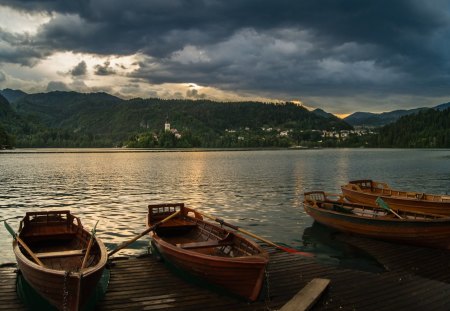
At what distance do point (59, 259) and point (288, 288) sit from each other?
8804 mm

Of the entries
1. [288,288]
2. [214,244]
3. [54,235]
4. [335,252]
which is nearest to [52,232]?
[54,235]

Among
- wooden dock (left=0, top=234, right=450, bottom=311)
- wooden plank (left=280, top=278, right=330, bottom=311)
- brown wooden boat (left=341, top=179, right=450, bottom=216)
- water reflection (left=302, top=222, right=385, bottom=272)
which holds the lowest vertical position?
water reflection (left=302, top=222, right=385, bottom=272)

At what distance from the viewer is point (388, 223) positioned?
68.7ft

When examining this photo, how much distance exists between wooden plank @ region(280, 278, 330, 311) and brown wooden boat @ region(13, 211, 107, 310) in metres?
5.91

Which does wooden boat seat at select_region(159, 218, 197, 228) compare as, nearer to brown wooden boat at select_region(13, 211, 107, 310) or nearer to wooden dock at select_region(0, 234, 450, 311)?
wooden dock at select_region(0, 234, 450, 311)

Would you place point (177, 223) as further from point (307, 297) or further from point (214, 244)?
point (307, 297)

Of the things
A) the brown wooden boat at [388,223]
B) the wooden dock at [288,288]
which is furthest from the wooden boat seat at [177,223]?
the brown wooden boat at [388,223]

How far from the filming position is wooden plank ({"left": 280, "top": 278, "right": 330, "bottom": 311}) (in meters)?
11.8

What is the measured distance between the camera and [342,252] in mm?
21422

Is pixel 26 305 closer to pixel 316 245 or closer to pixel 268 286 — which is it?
pixel 268 286

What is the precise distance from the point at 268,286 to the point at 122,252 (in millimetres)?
10660

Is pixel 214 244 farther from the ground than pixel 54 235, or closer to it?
farther from the ground

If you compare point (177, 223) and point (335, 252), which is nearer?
point (177, 223)

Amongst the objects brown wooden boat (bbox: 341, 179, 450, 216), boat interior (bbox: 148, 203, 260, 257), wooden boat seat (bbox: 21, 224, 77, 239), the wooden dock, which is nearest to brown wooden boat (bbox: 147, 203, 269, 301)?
boat interior (bbox: 148, 203, 260, 257)
